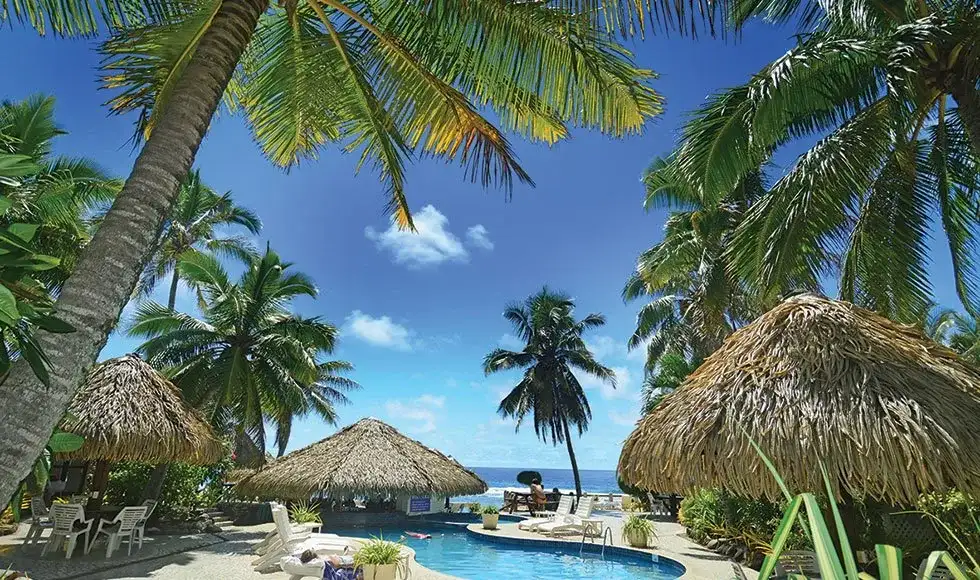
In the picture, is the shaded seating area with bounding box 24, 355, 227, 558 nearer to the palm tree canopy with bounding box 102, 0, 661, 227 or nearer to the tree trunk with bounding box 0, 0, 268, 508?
the palm tree canopy with bounding box 102, 0, 661, 227

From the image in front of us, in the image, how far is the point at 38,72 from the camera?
9242 millimetres

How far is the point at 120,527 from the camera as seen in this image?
9938 mm

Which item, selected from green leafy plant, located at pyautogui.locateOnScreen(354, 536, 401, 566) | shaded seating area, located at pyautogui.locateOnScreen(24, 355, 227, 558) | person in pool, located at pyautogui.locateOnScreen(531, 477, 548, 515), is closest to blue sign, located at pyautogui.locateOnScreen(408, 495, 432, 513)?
person in pool, located at pyautogui.locateOnScreen(531, 477, 548, 515)

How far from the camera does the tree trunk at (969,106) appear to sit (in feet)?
19.7

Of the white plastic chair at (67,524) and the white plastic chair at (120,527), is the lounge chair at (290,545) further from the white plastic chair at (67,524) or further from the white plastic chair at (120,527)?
the white plastic chair at (67,524)

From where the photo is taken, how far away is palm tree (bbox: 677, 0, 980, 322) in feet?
21.1

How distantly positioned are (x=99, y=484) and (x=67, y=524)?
1.67 m

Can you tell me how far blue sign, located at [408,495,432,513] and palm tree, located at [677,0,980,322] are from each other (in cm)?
1596

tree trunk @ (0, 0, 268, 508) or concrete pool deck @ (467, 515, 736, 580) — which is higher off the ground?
tree trunk @ (0, 0, 268, 508)

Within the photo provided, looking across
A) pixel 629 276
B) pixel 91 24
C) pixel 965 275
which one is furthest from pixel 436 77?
pixel 629 276

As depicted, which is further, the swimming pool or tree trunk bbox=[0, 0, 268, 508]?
the swimming pool

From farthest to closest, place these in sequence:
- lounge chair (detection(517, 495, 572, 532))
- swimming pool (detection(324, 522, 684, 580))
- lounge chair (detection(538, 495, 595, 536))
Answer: lounge chair (detection(517, 495, 572, 532))
lounge chair (detection(538, 495, 595, 536))
swimming pool (detection(324, 522, 684, 580))

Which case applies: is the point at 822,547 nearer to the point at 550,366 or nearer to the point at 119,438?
the point at 119,438

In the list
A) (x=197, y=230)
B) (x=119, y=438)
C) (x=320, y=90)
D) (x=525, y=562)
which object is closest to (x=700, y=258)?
(x=525, y=562)
